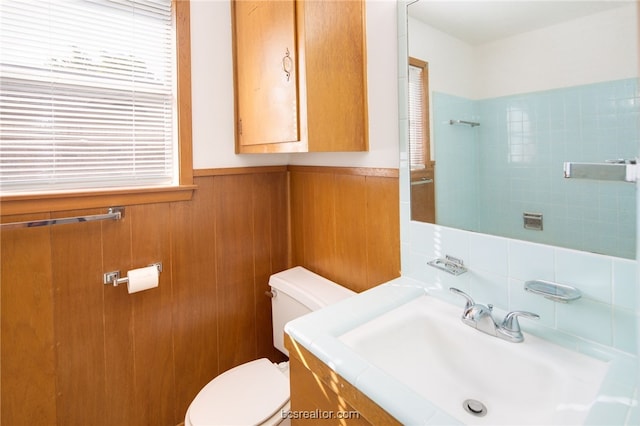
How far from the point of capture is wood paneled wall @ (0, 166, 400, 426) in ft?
4.19

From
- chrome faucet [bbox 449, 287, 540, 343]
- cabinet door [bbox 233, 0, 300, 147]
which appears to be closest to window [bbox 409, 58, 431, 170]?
cabinet door [bbox 233, 0, 300, 147]

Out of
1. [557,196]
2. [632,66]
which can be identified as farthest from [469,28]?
[557,196]

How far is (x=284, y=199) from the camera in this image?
194 cm

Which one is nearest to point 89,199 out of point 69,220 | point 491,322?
point 69,220

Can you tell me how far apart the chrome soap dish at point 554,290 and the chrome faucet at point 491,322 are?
62mm

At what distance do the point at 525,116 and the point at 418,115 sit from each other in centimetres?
36

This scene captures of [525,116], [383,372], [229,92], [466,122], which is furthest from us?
[229,92]

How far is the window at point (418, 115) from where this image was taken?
4.00 ft

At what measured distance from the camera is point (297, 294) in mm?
1594

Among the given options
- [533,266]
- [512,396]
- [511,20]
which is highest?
[511,20]

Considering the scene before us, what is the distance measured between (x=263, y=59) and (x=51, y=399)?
62.0 inches

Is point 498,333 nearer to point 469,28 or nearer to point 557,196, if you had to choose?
point 557,196

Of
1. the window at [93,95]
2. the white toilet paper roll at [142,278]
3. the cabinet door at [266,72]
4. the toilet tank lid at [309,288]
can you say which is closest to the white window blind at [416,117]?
the cabinet door at [266,72]

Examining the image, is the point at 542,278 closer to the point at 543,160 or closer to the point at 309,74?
the point at 543,160
